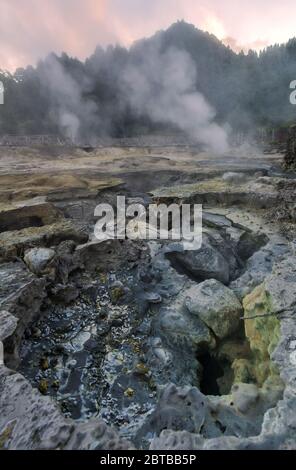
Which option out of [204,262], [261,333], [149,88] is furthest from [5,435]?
[149,88]

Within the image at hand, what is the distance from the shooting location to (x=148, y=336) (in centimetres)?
418

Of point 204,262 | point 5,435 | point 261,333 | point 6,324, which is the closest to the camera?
point 5,435

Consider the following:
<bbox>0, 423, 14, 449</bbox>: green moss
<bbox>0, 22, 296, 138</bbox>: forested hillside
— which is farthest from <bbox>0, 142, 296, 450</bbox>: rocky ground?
<bbox>0, 22, 296, 138</bbox>: forested hillside

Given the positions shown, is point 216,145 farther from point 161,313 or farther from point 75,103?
point 161,313

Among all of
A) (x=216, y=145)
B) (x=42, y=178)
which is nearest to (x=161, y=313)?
(x=42, y=178)

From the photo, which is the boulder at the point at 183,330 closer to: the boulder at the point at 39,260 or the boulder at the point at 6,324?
the boulder at the point at 6,324

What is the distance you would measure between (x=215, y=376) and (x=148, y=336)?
0.92 m

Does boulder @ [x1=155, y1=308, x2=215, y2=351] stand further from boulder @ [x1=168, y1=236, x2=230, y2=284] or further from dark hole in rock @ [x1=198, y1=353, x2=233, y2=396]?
boulder @ [x1=168, y1=236, x2=230, y2=284]

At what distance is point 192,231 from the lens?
658 centimetres

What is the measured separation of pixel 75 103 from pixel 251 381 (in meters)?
32.9

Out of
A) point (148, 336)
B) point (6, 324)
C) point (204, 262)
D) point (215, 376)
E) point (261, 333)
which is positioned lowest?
point (215, 376)

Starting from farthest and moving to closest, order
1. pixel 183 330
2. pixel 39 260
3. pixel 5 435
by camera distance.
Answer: pixel 39 260 < pixel 183 330 < pixel 5 435

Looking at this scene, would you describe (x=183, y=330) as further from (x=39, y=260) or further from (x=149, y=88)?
(x=149, y=88)

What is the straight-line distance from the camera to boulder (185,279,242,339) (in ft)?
13.4
